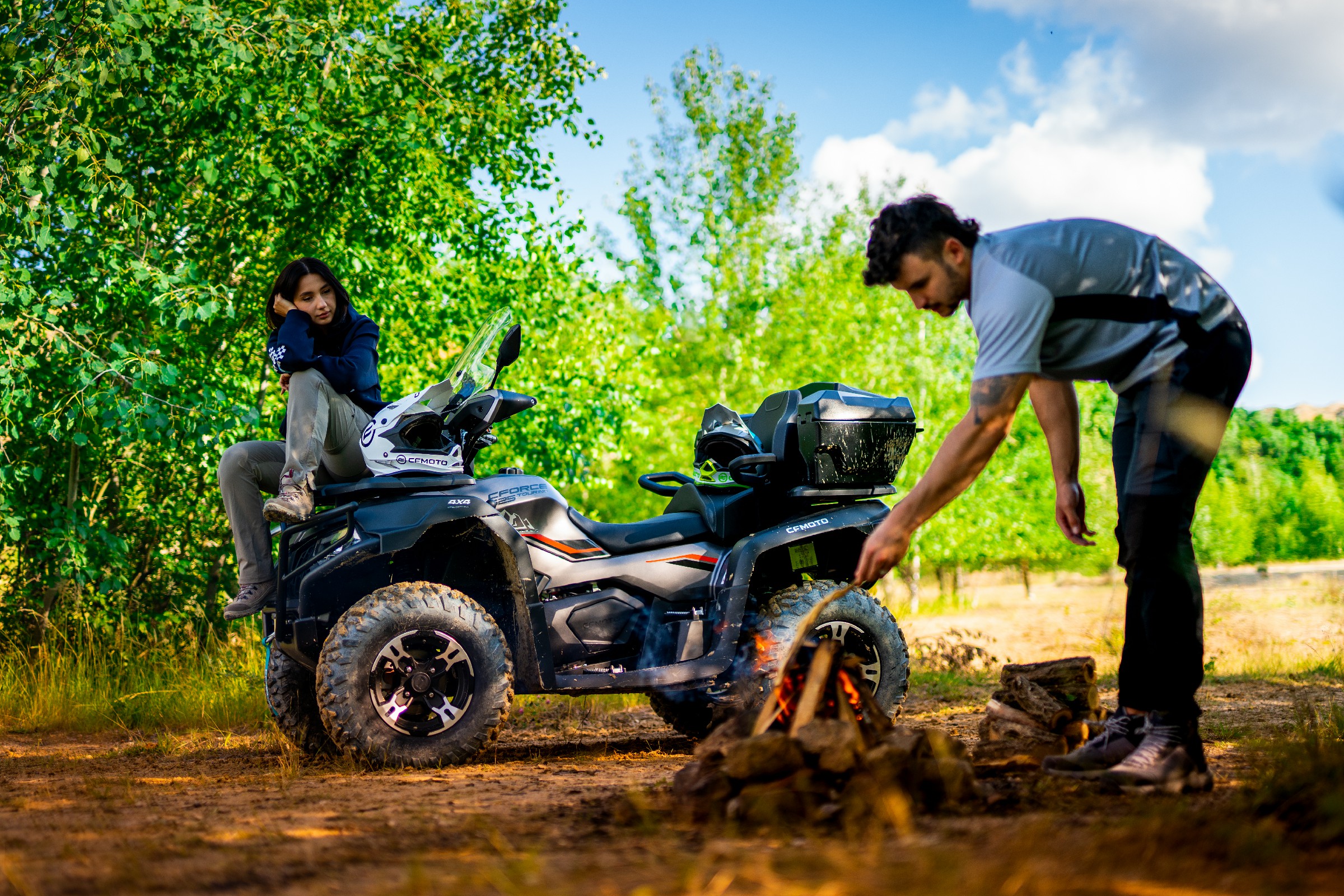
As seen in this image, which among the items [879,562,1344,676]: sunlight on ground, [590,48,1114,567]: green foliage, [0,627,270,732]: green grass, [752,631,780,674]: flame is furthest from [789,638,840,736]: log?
[590,48,1114,567]: green foliage

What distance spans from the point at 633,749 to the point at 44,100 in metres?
5.46

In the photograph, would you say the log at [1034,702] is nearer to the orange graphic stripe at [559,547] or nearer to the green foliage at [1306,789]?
the green foliage at [1306,789]

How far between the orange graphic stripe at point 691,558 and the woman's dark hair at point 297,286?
187 cm

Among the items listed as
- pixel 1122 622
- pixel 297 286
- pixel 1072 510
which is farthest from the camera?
pixel 1122 622

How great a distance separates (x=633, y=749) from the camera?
18.3 feet

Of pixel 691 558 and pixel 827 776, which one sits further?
pixel 691 558

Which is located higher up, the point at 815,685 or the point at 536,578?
the point at 536,578

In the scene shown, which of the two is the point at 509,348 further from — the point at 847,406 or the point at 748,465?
the point at 847,406

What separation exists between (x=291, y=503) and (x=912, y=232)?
276cm

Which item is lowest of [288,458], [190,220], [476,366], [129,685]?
[129,685]

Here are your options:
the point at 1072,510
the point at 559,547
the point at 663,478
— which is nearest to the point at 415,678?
the point at 559,547

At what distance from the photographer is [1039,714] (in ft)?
13.2

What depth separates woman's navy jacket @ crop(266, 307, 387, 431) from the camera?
500cm

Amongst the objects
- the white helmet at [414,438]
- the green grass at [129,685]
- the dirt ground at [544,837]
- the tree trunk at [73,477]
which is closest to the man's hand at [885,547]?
the dirt ground at [544,837]
